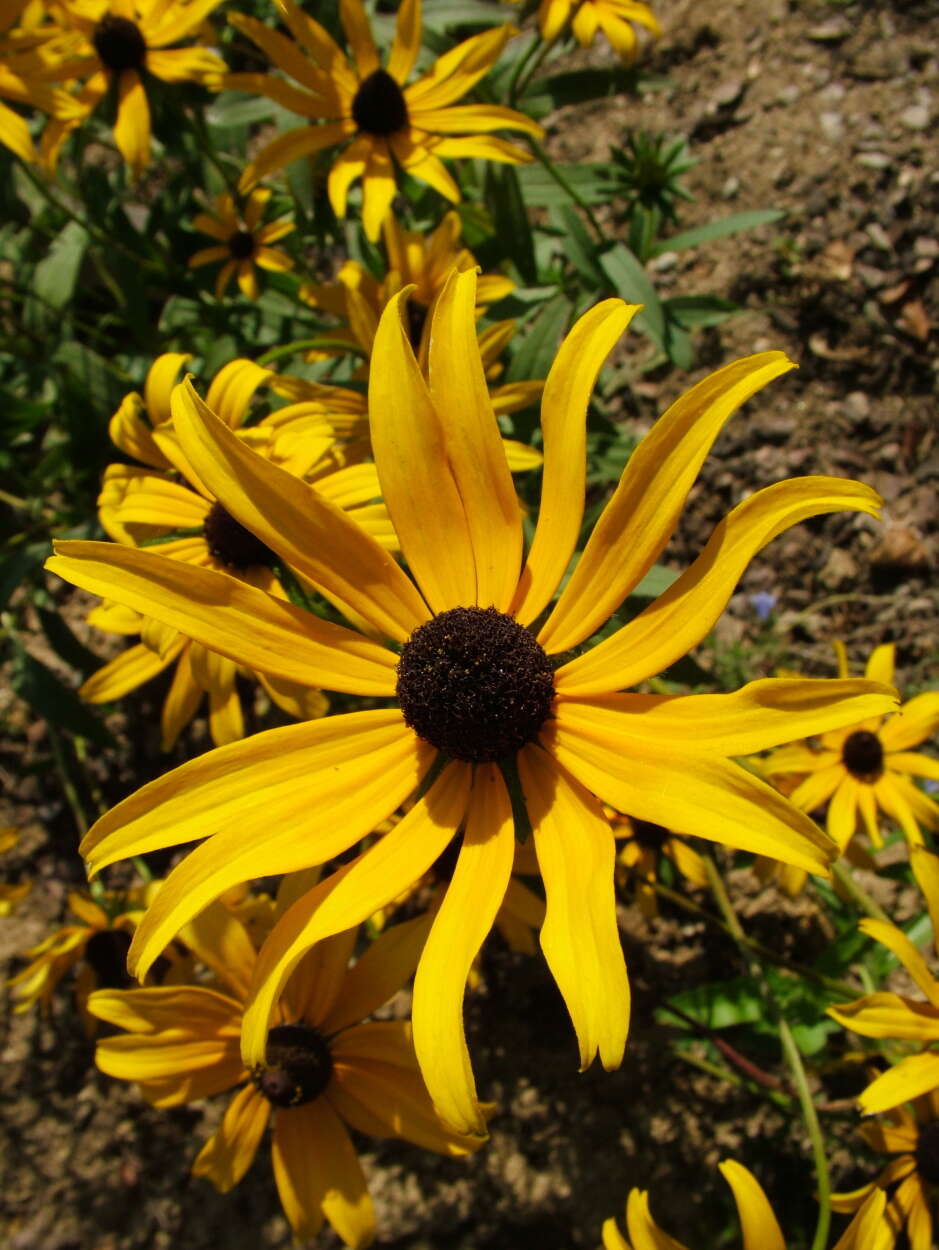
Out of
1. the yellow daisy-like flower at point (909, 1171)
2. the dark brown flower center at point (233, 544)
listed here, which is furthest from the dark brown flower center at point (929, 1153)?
the dark brown flower center at point (233, 544)

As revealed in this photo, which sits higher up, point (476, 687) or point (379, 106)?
point (379, 106)

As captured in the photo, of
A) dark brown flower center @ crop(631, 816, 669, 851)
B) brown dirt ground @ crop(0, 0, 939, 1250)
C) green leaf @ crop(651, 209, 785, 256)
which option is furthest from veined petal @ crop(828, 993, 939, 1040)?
green leaf @ crop(651, 209, 785, 256)

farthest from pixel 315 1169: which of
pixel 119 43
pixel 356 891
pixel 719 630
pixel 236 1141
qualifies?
pixel 119 43

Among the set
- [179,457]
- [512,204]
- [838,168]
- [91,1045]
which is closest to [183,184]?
[512,204]

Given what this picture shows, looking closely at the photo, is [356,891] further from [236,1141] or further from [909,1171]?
[909,1171]

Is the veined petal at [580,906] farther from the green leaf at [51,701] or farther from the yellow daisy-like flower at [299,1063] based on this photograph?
the green leaf at [51,701]

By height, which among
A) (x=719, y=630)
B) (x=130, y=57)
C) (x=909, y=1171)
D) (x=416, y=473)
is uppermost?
(x=130, y=57)
